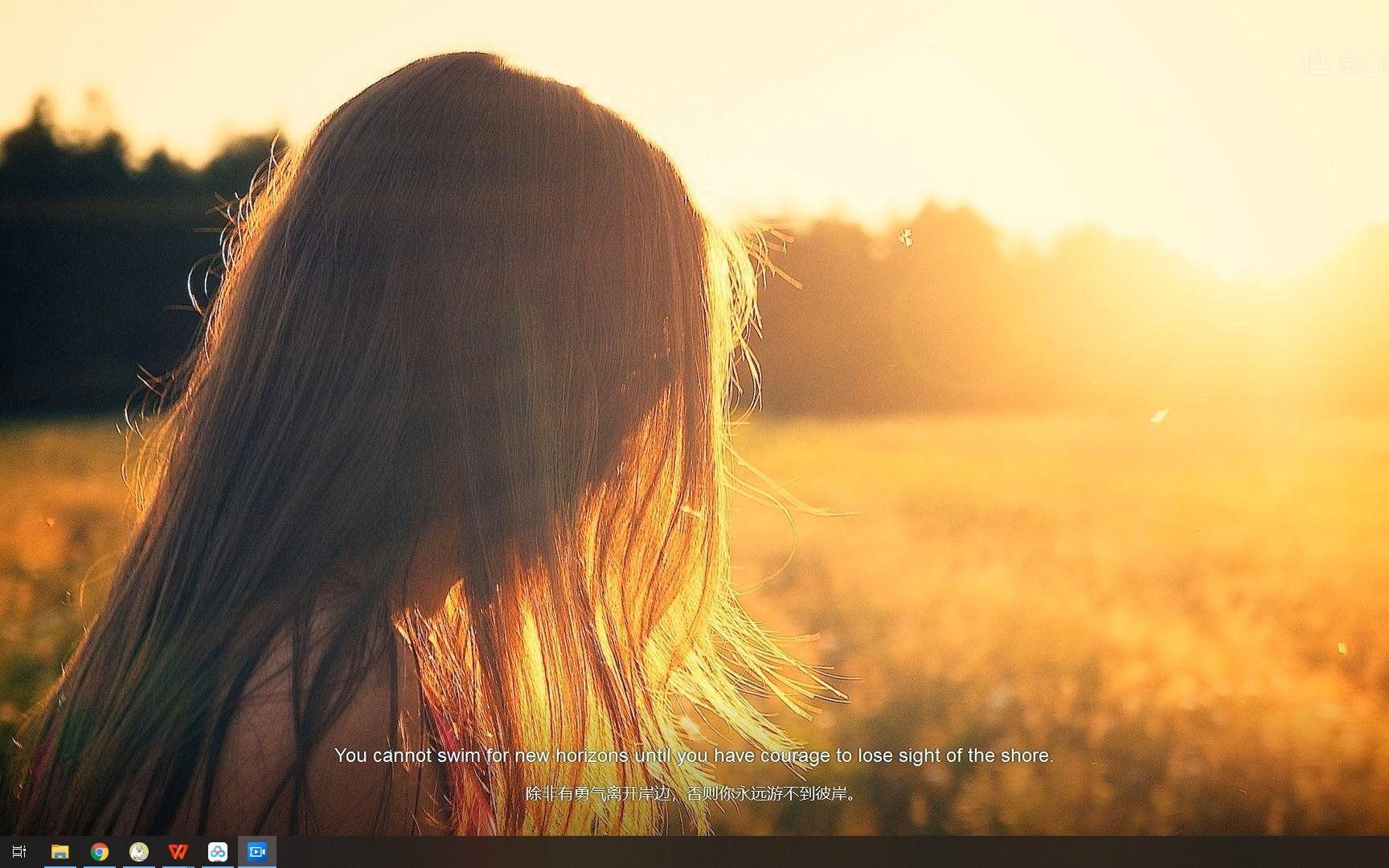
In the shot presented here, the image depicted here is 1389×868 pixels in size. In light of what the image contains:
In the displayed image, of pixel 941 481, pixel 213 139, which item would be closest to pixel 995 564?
pixel 941 481

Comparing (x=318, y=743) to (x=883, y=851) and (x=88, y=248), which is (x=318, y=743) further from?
(x=88, y=248)

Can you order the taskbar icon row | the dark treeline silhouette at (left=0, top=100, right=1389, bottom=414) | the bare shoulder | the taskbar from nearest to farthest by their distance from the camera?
the bare shoulder < the taskbar icon row < the taskbar < the dark treeline silhouette at (left=0, top=100, right=1389, bottom=414)

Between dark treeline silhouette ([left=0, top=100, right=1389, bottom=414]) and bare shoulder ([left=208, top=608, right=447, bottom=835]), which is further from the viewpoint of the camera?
dark treeline silhouette ([left=0, top=100, right=1389, bottom=414])

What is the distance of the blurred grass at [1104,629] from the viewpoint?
1364 millimetres

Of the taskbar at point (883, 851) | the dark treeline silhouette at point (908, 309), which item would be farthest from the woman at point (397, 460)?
the dark treeline silhouette at point (908, 309)

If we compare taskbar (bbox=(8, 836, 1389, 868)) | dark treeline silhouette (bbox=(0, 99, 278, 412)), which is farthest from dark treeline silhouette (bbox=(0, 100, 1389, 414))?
taskbar (bbox=(8, 836, 1389, 868))

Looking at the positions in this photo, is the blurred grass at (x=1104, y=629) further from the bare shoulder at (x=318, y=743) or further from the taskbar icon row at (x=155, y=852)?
the bare shoulder at (x=318, y=743)

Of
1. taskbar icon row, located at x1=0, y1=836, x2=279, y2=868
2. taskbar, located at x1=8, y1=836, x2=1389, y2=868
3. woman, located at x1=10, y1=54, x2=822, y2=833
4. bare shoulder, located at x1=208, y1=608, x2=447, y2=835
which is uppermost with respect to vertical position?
woman, located at x1=10, y1=54, x2=822, y2=833

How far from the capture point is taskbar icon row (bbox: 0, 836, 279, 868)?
1.14 m

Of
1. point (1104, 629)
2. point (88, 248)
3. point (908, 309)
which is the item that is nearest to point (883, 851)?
point (1104, 629)

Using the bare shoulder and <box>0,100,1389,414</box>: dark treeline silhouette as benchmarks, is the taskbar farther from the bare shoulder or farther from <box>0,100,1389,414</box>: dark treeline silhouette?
<box>0,100,1389,414</box>: dark treeline silhouette

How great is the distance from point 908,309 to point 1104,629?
605 mm

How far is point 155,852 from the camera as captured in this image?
1.14m

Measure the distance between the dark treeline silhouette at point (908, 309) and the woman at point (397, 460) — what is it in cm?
50
